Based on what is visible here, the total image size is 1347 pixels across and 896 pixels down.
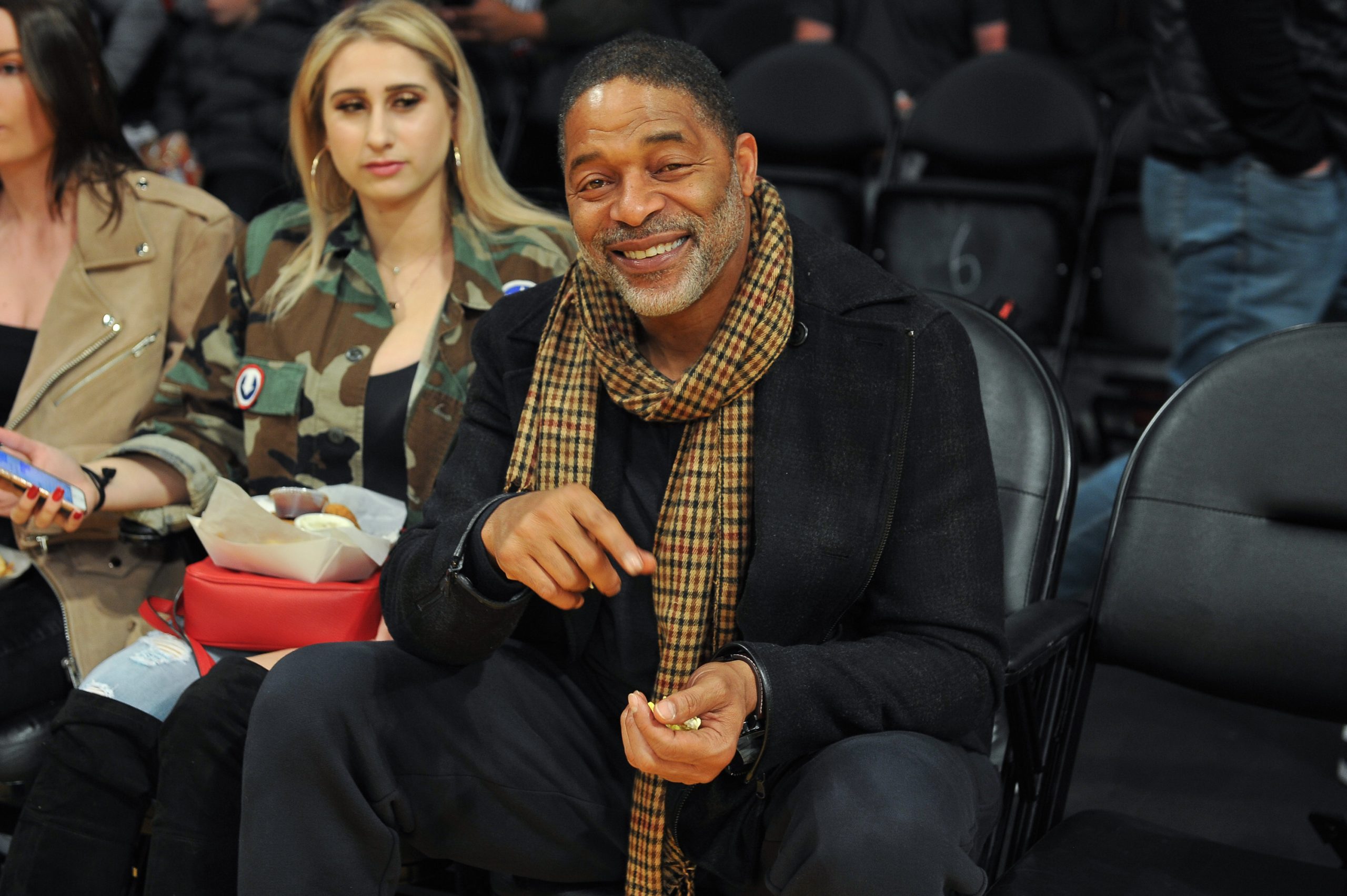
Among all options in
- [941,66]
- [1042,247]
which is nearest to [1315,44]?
[1042,247]

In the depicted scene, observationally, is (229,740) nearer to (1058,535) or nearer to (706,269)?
(706,269)

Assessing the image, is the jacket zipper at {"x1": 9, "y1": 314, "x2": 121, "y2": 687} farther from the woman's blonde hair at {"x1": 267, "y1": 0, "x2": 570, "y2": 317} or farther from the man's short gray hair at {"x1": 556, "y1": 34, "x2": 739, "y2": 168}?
the man's short gray hair at {"x1": 556, "y1": 34, "x2": 739, "y2": 168}

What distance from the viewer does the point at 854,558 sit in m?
1.53

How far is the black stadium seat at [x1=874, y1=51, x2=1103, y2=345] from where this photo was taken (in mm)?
3754

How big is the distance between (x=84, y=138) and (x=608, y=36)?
2.12 metres

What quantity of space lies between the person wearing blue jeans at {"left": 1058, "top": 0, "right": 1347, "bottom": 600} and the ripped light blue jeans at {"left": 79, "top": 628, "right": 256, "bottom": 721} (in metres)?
1.59

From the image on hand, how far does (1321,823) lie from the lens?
1.77m

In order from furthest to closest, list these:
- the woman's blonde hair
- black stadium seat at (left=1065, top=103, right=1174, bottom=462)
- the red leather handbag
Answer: black stadium seat at (left=1065, top=103, right=1174, bottom=462) → the woman's blonde hair → the red leather handbag

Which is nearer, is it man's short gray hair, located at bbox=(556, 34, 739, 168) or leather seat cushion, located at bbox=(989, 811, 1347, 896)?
leather seat cushion, located at bbox=(989, 811, 1347, 896)

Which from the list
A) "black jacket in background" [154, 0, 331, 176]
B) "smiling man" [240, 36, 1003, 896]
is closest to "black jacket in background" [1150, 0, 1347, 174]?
"smiling man" [240, 36, 1003, 896]

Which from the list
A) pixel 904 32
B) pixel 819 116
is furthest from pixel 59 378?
pixel 904 32

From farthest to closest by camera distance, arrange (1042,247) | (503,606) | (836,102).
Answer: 1. (836,102)
2. (1042,247)
3. (503,606)

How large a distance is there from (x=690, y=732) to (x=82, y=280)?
164 cm

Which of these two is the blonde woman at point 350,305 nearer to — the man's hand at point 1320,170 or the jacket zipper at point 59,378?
the jacket zipper at point 59,378
